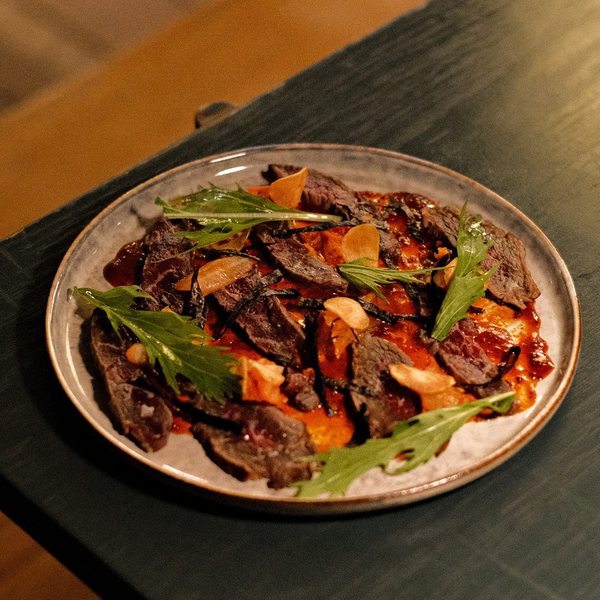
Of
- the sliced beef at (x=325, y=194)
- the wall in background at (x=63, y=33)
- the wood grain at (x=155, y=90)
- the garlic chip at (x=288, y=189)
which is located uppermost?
the wall in background at (x=63, y=33)

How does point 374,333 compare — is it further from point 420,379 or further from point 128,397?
point 128,397

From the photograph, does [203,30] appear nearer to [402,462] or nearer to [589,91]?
[589,91]

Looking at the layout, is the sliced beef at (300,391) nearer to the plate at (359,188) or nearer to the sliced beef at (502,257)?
the plate at (359,188)

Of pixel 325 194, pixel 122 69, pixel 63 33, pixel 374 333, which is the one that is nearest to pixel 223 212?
pixel 325 194

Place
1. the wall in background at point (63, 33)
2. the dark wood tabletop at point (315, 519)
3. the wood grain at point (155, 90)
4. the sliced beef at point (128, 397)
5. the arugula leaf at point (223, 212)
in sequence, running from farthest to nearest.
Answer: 1. the wall in background at point (63, 33)
2. the wood grain at point (155, 90)
3. the arugula leaf at point (223, 212)
4. the sliced beef at point (128, 397)
5. the dark wood tabletop at point (315, 519)

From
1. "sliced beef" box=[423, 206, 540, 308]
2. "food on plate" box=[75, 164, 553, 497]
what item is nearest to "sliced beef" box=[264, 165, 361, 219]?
"food on plate" box=[75, 164, 553, 497]

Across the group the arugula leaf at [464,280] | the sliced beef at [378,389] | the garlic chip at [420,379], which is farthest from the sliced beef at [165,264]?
the arugula leaf at [464,280]

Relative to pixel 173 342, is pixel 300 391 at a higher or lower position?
lower
